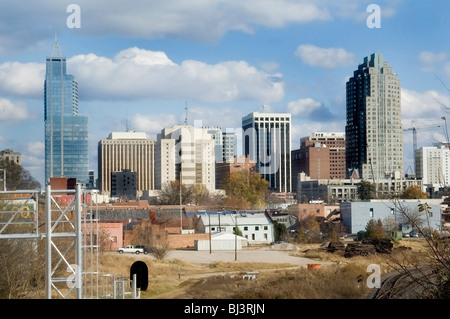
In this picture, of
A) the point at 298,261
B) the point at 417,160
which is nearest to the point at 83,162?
the point at 298,261

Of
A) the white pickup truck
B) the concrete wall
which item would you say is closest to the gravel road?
the white pickup truck

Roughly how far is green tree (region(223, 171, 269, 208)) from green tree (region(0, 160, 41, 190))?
1408 centimetres

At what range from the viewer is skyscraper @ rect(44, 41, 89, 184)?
106 ft

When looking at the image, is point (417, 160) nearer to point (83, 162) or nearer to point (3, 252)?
point (83, 162)

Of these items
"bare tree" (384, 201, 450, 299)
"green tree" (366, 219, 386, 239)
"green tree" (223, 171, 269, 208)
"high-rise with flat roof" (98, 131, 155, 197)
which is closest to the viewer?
"bare tree" (384, 201, 450, 299)

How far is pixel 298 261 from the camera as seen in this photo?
23.1 meters

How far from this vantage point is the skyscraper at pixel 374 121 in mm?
71812

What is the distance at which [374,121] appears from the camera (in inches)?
3226

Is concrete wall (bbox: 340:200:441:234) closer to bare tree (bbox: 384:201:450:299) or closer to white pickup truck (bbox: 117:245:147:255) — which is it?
white pickup truck (bbox: 117:245:147:255)

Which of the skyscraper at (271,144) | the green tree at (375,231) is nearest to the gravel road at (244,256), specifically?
the green tree at (375,231)

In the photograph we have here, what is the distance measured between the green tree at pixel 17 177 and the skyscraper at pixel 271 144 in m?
20.5

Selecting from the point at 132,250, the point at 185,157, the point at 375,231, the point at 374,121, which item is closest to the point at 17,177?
the point at 132,250

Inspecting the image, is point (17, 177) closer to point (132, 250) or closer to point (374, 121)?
point (132, 250)
